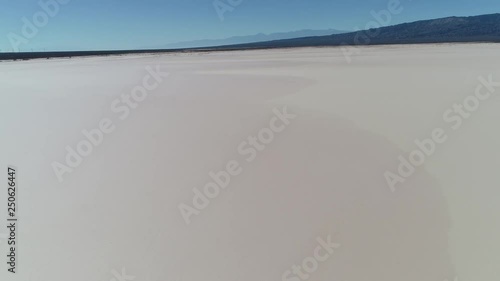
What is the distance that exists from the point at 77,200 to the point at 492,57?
4.71 m

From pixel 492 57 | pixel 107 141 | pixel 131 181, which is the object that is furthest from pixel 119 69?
pixel 492 57

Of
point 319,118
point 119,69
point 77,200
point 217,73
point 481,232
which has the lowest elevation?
point 481,232

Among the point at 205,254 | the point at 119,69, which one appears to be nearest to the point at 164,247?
the point at 205,254

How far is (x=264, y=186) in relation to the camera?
2.21m

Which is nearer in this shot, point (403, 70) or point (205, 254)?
point (205, 254)

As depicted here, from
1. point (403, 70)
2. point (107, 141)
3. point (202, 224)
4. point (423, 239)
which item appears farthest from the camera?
point (403, 70)

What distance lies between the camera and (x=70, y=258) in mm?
1871

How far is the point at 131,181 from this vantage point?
2.35 m

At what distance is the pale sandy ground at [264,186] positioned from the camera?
1.71 meters

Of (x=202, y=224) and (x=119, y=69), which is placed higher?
(x=119, y=69)

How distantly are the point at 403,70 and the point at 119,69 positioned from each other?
12.4 ft

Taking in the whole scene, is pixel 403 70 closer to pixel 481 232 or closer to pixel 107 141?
pixel 481 232

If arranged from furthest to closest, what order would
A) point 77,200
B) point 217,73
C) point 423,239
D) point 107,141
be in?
1. point 217,73
2. point 107,141
3. point 77,200
4. point 423,239

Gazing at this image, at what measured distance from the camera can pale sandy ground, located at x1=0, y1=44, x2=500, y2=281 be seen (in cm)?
171
